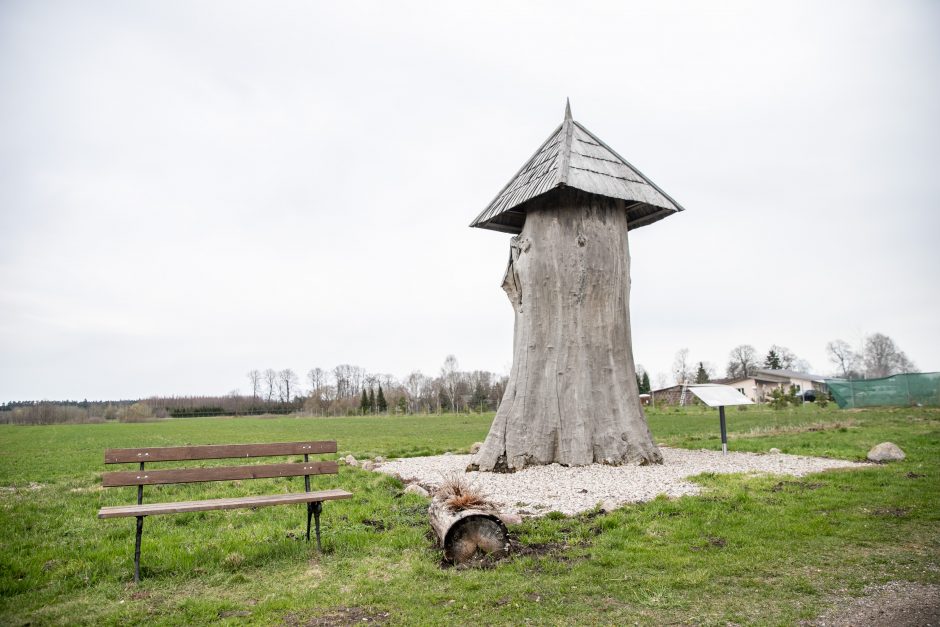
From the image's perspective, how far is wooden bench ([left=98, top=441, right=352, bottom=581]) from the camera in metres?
5.54

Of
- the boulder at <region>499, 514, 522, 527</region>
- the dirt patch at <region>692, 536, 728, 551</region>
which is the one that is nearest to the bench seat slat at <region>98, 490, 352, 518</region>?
the boulder at <region>499, 514, 522, 527</region>

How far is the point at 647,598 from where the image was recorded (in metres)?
4.54

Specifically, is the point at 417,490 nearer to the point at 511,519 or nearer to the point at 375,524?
the point at 375,524

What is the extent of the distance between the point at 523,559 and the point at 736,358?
10629 centimetres

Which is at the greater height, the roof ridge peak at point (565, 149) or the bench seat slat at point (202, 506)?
the roof ridge peak at point (565, 149)

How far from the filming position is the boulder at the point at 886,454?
10.9 metres

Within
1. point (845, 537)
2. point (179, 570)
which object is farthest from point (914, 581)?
point (179, 570)

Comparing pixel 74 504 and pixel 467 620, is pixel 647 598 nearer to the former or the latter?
pixel 467 620

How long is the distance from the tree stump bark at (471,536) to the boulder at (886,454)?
8977 mm

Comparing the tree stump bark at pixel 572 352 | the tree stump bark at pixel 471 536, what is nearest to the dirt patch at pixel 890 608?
the tree stump bark at pixel 471 536

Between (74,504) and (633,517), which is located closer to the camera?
(633,517)

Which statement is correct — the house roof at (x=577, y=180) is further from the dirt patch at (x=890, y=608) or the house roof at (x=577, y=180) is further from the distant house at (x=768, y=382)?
the distant house at (x=768, y=382)

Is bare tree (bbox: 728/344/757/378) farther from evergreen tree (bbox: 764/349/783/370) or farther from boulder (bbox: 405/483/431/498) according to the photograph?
boulder (bbox: 405/483/431/498)

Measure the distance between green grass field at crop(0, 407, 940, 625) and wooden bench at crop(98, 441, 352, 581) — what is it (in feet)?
1.69
